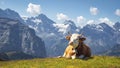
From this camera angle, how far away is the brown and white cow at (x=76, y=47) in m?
38.1

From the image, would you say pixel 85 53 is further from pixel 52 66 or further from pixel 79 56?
pixel 52 66

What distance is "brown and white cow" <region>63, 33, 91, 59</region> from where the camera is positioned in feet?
125

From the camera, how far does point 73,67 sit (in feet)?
104

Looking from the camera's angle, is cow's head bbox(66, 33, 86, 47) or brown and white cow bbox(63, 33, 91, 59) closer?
cow's head bbox(66, 33, 86, 47)

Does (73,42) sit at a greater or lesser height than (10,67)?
greater

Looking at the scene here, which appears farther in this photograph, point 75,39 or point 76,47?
point 76,47

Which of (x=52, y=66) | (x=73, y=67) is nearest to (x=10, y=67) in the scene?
(x=52, y=66)

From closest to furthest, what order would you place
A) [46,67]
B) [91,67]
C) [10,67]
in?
[91,67] → [46,67] → [10,67]

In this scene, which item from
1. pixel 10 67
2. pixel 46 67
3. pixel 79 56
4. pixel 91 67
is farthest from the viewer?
pixel 79 56

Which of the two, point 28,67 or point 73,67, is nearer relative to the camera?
point 73,67

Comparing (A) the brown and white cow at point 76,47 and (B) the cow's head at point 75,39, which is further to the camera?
(A) the brown and white cow at point 76,47

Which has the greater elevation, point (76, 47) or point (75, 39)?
point (75, 39)

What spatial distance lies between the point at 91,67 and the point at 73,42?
814cm

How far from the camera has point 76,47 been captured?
39750 mm
